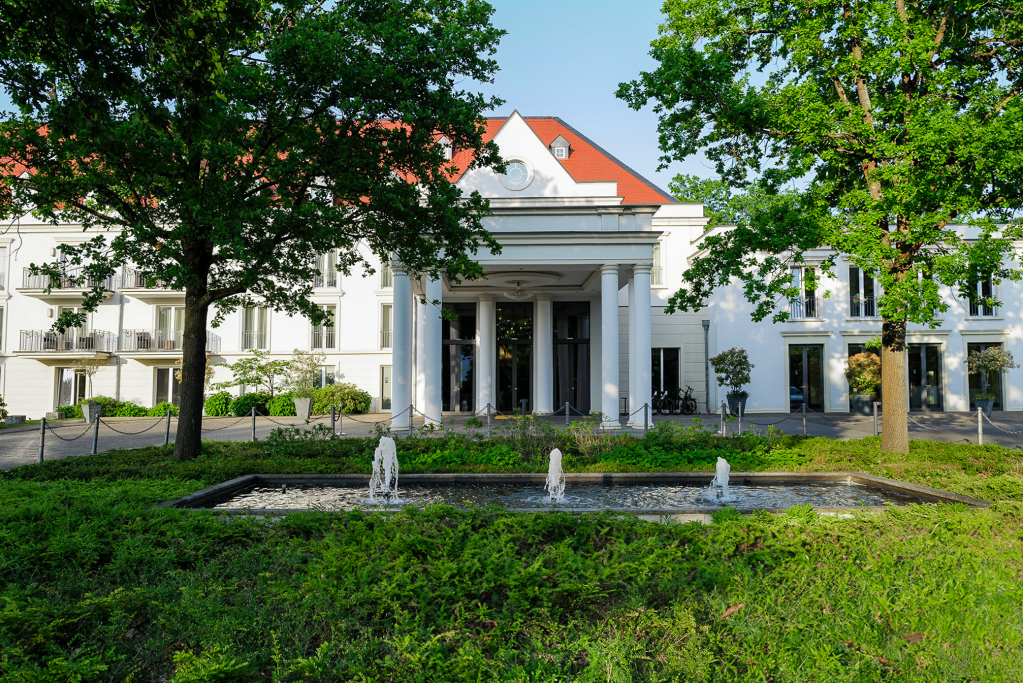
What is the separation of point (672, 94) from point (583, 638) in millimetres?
10493

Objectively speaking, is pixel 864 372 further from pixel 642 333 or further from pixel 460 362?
pixel 460 362

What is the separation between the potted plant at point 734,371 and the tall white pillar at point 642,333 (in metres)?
7.76

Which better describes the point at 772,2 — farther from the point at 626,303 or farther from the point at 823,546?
the point at 626,303

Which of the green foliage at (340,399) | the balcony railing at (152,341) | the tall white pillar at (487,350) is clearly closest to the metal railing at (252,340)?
the balcony railing at (152,341)

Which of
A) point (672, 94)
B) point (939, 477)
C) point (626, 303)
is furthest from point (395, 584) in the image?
point (626, 303)

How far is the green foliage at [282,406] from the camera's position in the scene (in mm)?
27931

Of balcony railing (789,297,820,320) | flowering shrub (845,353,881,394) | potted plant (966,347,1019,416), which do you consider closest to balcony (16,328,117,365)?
balcony railing (789,297,820,320)

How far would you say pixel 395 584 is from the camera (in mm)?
4070

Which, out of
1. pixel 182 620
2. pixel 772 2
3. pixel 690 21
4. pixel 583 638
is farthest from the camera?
pixel 690 21

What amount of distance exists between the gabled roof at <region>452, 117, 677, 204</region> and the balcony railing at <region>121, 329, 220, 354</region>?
53.2ft

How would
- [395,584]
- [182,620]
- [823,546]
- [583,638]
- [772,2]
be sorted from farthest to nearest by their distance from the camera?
[772,2]
[823,546]
[395,584]
[182,620]
[583,638]

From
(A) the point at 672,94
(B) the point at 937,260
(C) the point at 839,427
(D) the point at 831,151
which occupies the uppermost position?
(A) the point at 672,94

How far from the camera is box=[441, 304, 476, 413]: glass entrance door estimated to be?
27.5m

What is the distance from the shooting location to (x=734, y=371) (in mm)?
26297
